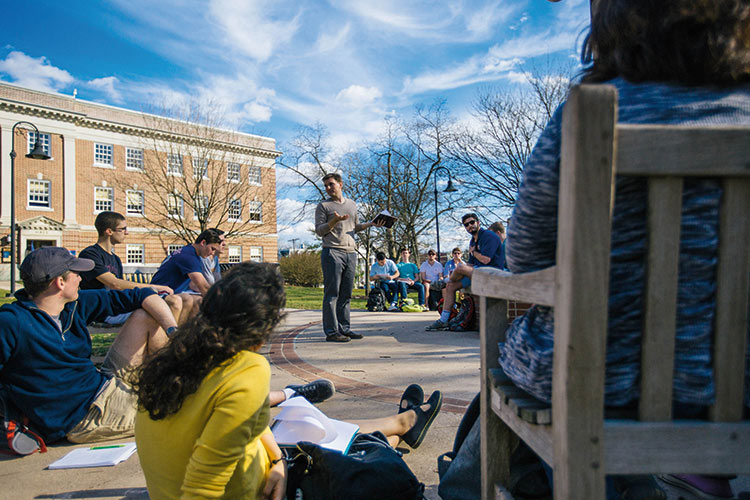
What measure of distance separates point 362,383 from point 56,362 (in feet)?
7.04

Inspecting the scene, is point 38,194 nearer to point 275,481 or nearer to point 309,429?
point 309,429

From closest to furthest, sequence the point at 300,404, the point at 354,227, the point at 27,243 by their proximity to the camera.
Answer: the point at 300,404, the point at 354,227, the point at 27,243

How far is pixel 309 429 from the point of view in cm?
211

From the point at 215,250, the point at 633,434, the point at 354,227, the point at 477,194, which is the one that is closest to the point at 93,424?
the point at 633,434

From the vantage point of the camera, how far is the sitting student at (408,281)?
13.1 m

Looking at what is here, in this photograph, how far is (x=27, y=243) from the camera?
31.2m

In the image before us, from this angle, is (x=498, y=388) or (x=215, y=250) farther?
(x=215, y=250)

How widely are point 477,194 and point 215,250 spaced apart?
19680 mm

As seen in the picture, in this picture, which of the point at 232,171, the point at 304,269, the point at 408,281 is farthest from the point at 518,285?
the point at 304,269

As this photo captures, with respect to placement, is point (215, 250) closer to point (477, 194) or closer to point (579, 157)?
point (579, 157)

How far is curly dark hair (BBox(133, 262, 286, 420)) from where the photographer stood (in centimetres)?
149

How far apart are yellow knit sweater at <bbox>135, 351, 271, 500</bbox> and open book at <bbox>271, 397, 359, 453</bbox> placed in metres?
0.47

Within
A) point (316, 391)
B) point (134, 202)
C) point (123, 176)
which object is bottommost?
point (316, 391)

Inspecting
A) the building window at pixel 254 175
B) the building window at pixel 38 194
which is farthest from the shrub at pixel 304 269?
the building window at pixel 38 194
